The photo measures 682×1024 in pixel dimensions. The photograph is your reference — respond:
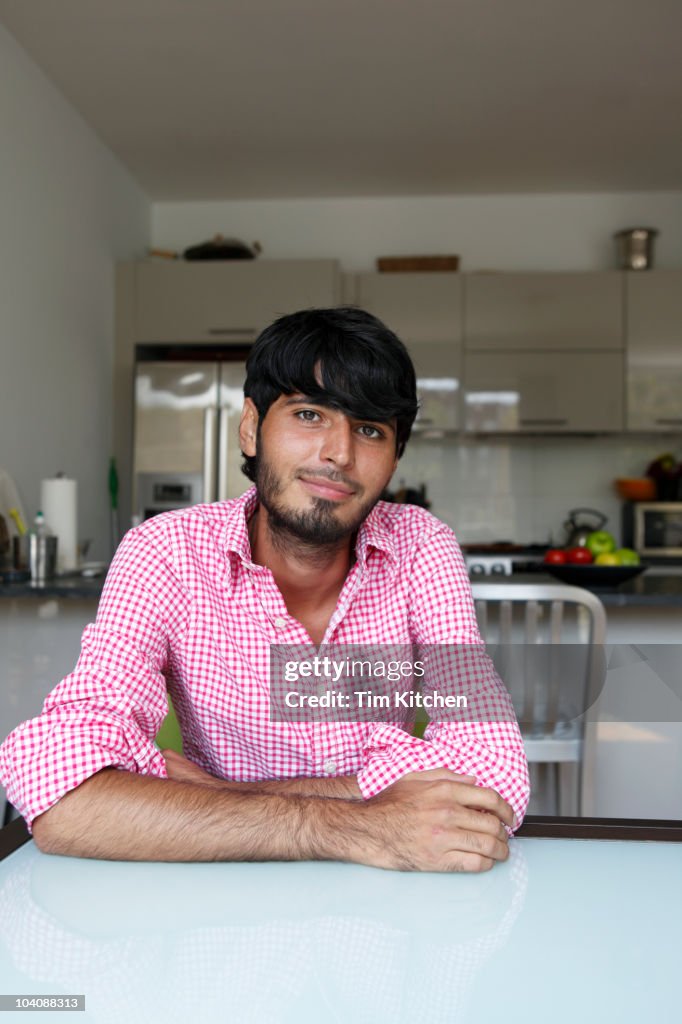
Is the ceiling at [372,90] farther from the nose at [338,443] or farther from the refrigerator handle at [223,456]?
the nose at [338,443]

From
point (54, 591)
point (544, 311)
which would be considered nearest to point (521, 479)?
point (544, 311)

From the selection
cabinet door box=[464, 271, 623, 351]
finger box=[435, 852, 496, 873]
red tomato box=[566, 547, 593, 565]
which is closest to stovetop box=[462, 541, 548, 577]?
cabinet door box=[464, 271, 623, 351]

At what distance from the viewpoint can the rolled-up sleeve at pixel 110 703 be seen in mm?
951

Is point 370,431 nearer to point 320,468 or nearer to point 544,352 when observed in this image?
point 320,468

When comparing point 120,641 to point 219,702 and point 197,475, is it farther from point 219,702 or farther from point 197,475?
point 197,475

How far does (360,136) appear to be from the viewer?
4.02 meters

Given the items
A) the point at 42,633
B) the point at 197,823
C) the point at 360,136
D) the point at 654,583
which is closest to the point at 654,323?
the point at 360,136

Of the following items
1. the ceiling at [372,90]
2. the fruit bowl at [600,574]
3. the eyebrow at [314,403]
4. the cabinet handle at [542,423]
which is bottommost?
the fruit bowl at [600,574]

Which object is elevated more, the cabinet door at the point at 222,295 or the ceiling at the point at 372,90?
the ceiling at the point at 372,90

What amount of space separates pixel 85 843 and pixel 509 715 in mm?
528

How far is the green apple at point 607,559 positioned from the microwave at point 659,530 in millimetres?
→ 2125

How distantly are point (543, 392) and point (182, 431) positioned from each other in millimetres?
1772

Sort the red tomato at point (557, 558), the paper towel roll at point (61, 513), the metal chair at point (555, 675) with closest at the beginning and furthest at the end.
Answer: the metal chair at point (555, 675)
the red tomato at point (557, 558)
the paper towel roll at point (61, 513)

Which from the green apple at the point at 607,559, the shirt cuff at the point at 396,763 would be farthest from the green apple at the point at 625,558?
the shirt cuff at the point at 396,763
